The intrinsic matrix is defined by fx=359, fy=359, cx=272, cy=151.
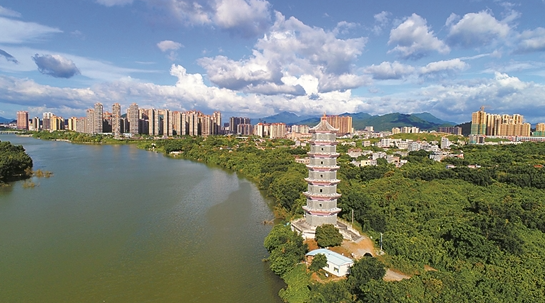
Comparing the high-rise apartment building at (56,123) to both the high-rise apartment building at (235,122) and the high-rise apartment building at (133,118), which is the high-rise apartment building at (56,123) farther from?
the high-rise apartment building at (235,122)

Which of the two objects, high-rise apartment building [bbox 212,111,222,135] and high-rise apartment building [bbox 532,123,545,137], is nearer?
high-rise apartment building [bbox 532,123,545,137]

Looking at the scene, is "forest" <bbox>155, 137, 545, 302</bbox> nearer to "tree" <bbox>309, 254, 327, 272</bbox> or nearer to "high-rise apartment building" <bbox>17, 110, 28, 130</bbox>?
"tree" <bbox>309, 254, 327, 272</bbox>

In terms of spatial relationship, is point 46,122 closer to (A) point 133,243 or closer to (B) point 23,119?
(B) point 23,119

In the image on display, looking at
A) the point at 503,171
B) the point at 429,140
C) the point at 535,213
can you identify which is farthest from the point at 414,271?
the point at 429,140

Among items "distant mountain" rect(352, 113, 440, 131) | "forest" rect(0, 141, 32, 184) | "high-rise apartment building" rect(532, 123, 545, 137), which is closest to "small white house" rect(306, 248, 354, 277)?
"forest" rect(0, 141, 32, 184)

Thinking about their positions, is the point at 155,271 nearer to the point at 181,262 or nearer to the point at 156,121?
the point at 181,262

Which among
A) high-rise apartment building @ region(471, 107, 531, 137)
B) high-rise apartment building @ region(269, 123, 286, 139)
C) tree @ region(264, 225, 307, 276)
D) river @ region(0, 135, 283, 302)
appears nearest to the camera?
river @ region(0, 135, 283, 302)

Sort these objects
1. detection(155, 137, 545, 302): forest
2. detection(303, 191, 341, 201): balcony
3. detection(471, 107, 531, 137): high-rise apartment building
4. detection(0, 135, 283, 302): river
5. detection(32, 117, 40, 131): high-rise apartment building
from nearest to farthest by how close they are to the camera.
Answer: detection(155, 137, 545, 302): forest < detection(0, 135, 283, 302): river < detection(303, 191, 341, 201): balcony < detection(471, 107, 531, 137): high-rise apartment building < detection(32, 117, 40, 131): high-rise apartment building

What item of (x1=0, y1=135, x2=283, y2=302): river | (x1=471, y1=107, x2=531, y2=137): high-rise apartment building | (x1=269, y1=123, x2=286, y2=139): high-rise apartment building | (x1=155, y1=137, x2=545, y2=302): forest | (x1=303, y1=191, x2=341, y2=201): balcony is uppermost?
(x1=471, y1=107, x2=531, y2=137): high-rise apartment building
